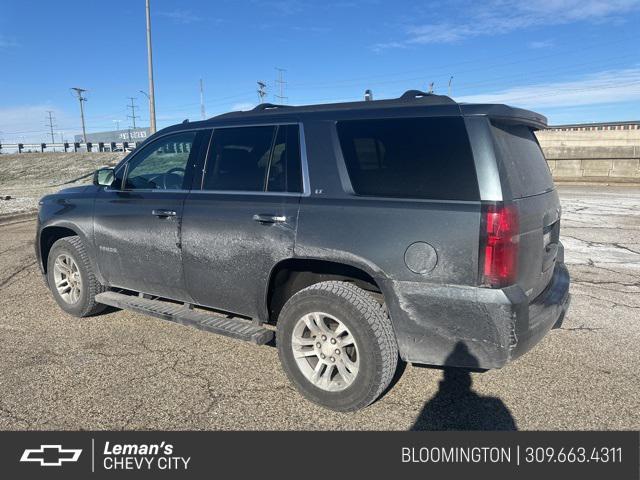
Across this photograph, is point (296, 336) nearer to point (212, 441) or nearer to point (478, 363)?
point (212, 441)

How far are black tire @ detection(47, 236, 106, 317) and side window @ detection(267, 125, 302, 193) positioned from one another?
7.52ft

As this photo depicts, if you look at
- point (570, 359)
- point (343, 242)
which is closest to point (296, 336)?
point (343, 242)

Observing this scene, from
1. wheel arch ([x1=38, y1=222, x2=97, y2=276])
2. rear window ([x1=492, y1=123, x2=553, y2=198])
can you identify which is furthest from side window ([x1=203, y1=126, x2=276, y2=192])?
wheel arch ([x1=38, y1=222, x2=97, y2=276])

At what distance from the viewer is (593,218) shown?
11.5 metres

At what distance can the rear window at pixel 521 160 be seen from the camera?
2775 millimetres

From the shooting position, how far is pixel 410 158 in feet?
9.43

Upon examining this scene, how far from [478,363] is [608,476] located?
0.85 metres

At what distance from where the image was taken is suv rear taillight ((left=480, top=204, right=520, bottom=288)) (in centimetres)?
256

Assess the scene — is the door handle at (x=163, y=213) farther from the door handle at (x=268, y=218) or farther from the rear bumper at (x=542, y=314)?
the rear bumper at (x=542, y=314)

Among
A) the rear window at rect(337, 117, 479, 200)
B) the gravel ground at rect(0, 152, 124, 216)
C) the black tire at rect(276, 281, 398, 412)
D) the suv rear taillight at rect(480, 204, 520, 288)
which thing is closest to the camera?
the suv rear taillight at rect(480, 204, 520, 288)

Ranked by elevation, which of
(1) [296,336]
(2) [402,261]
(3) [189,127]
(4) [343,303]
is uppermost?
(3) [189,127]

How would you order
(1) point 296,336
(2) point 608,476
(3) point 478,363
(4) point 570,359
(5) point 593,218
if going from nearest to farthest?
1. (2) point 608,476
2. (3) point 478,363
3. (1) point 296,336
4. (4) point 570,359
5. (5) point 593,218

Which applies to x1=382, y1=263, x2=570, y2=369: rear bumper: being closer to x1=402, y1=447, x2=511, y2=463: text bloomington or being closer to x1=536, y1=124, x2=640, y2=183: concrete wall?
x1=402, y1=447, x2=511, y2=463: text bloomington

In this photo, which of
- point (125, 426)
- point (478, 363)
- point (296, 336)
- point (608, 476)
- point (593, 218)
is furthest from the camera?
point (593, 218)
